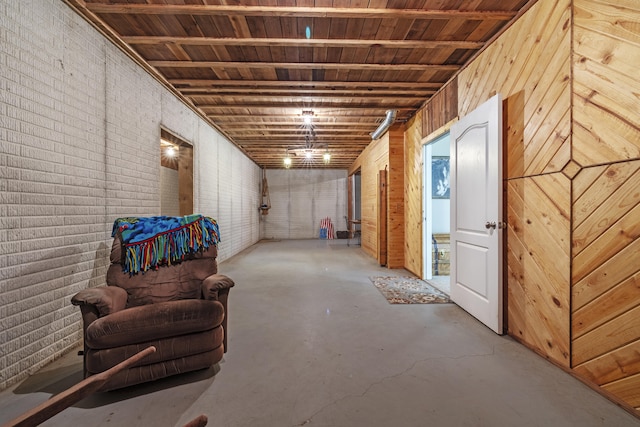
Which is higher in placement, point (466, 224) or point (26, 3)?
point (26, 3)

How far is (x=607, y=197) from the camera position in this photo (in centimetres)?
174

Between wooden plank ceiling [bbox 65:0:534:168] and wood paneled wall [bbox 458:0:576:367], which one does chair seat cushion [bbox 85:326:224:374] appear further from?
wooden plank ceiling [bbox 65:0:534:168]

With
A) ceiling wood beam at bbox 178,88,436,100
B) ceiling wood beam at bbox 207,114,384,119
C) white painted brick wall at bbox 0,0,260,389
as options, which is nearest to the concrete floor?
white painted brick wall at bbox 0,0,260,389

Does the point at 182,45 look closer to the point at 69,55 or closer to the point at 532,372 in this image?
the point at 69,55

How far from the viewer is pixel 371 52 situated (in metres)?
3.11

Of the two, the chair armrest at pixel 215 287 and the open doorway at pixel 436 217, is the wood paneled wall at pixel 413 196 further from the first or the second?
the chair armrest at pixel 215 287

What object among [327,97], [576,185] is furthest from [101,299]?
[327,97]

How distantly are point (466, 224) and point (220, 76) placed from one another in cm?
337

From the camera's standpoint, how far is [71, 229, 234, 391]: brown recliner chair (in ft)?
5.60

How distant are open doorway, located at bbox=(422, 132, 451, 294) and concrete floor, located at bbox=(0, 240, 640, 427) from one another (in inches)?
58.3

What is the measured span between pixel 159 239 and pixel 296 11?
2203mm

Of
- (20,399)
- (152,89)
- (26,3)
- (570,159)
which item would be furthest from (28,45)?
(570,159)

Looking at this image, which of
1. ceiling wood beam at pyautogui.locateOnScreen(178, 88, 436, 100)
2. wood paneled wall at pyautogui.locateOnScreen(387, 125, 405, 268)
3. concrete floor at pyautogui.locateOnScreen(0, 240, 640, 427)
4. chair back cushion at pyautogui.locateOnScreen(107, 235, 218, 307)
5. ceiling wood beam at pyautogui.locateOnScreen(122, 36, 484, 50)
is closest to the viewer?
concrete floor at pyautogui.locateOnScreen(0, 240, 640, 427)

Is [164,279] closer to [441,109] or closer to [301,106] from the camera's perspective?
[301,106]
